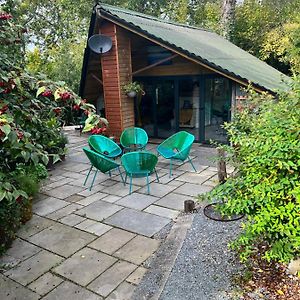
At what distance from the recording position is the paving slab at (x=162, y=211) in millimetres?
4438

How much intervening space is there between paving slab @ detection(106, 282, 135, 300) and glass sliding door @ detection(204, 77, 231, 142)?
Result: 6309 millimetres

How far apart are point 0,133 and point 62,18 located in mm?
18862

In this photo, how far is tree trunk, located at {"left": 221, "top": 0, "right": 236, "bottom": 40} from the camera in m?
14.7

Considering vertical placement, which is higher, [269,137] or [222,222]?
[269,137]

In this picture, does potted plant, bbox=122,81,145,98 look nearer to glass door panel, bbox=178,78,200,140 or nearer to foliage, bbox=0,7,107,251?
glass door panel, bbox=178,78,200,140

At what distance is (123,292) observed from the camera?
285 centimetres

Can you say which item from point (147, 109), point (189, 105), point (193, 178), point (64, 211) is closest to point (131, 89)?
point (147, 109)

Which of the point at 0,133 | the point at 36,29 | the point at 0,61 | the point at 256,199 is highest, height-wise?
the point at 36,29

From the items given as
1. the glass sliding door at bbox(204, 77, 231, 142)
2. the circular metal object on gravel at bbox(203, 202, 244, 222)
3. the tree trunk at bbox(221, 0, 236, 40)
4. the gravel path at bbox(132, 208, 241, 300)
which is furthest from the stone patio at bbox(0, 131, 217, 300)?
the tree trunk at bbox(221, 0, 236, 40)

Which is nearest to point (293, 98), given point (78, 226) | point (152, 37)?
point (78, 226)

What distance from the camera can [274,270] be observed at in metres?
2.60

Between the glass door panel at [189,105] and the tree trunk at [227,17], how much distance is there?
7.75m

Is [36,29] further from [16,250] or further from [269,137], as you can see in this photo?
[269,137]

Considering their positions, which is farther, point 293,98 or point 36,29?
point 36,29
